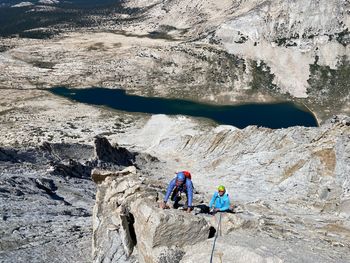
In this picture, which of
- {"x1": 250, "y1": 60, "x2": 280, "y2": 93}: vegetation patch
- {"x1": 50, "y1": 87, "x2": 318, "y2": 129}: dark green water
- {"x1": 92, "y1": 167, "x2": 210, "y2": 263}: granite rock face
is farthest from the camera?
{"x1": 250, "y1": 60, "x2": 280, "y2": 93}: vegetation patch

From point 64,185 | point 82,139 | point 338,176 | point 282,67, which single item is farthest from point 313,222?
point 282,67

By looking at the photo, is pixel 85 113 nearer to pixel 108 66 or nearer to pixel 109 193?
pixel 108 66

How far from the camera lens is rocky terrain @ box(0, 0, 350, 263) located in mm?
25516

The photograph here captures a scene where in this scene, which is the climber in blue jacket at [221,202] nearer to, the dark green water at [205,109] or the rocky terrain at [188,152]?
the rocky terrain at [188,152]

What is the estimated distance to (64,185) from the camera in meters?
43.8

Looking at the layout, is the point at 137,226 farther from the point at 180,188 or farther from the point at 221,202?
the point at 221,202

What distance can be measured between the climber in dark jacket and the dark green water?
332ft

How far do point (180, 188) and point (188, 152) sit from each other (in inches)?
1895

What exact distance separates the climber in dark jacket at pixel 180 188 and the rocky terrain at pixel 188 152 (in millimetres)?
1067

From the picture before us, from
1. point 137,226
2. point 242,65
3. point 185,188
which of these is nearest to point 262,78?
point 242,65

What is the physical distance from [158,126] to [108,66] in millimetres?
76241

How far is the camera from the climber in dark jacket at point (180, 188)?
24.9 meters

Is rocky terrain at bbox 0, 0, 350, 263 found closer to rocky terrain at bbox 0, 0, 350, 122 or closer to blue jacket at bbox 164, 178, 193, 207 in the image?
rocky terrain at bbox 0, 0, 350, 122

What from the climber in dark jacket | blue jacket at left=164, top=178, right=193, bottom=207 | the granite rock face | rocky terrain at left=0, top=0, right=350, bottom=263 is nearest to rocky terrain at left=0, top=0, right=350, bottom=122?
rocky terrain at left=0, top=0, right=350, bottom=263
